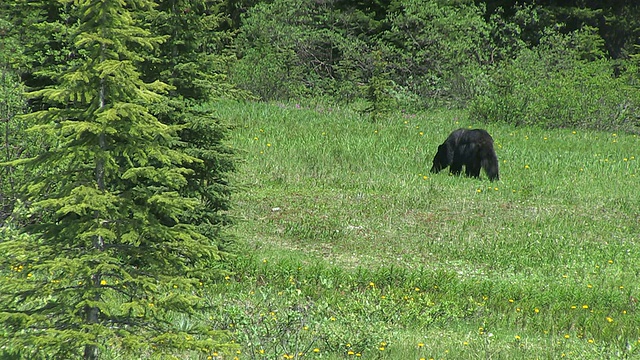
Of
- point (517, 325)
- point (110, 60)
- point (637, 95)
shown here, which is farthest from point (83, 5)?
point (637, 95)

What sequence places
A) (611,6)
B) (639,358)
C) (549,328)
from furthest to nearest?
1. (611,6)
2. (549,328)
3. (639,358)

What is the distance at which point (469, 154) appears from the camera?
14938mm

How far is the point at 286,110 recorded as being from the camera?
72.4ft

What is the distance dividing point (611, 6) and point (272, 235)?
108 ft

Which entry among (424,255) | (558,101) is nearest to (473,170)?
(424,255)

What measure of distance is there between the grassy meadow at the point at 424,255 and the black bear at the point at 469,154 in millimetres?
277

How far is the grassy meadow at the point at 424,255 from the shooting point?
264 inches

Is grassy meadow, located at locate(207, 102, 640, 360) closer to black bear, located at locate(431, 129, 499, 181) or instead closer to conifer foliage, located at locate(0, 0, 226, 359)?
black bear, located at locate(431, 129, 499, 181)

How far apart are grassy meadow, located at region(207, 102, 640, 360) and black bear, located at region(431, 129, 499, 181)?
28 cm

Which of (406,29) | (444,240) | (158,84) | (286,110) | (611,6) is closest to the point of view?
(158,84)

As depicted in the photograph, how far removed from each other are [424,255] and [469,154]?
5227mm

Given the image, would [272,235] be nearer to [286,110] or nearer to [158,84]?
[158,84]

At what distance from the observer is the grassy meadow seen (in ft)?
22.0

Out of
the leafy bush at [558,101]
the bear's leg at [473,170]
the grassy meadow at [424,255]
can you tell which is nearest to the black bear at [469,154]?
the bear's leg at [473,170]
